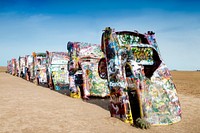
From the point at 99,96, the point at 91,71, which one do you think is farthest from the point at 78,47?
the point at 99,96

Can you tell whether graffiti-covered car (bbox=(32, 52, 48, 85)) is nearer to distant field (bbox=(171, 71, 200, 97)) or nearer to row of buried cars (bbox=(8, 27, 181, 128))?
row of buried cars (bbox=(8, 27, 181, 128))

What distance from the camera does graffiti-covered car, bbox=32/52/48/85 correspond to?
2005cm

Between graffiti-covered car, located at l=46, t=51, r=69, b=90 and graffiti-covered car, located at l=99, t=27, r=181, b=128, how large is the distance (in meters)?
8.51

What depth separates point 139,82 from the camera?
721cm

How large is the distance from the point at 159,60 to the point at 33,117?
5521 mm

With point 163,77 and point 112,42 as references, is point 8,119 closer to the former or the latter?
point 112,42

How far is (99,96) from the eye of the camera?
468 inches

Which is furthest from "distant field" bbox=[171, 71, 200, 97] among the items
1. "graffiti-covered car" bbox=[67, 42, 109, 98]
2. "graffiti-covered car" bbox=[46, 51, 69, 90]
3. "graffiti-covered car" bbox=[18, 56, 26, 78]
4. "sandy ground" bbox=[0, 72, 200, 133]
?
"graffiti-covered car" bbox=[18, 56, 26, 78]

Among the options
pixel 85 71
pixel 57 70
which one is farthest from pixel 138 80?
pixel 57 70

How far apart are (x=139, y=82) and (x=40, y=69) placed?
14.8 metres

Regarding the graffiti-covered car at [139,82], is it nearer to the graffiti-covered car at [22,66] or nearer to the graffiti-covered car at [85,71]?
the graffiti-covered car at [85,71]

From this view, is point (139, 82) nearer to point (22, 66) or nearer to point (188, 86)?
point (188, 86)

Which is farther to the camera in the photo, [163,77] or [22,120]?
[163,77]

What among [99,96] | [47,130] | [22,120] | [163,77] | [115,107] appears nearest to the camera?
[47,130]
